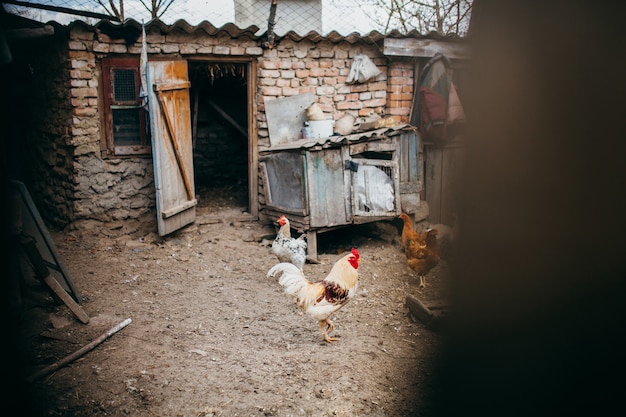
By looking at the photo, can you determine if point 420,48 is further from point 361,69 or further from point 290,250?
point 290,250

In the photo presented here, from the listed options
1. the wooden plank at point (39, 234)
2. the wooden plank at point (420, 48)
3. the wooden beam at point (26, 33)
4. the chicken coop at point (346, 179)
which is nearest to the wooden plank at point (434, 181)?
the chicken coop at point (346, 179)

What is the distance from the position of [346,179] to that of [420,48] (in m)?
2.62

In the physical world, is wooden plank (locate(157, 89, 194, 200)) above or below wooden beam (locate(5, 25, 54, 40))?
below

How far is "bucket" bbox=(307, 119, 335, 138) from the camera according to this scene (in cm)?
734

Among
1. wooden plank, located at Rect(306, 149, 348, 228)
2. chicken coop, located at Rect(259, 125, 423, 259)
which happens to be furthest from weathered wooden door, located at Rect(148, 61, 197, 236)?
wooden plank, located at Rect(306, 149, 348, 228)

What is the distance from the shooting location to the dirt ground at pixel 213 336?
3.32 m

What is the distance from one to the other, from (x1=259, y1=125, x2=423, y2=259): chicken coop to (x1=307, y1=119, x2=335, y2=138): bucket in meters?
0.66

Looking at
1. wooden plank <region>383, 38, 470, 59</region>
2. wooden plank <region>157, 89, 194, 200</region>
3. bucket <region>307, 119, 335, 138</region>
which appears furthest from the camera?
wooden plank <region>383, 38, 470, 59</region>

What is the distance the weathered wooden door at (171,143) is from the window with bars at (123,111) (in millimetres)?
452

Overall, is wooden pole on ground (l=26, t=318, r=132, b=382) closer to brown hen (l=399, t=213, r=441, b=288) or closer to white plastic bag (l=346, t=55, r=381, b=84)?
brown hen (l=399, t=213, r=441, b=288)

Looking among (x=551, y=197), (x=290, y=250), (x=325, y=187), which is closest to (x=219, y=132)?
(x=325, y=187)

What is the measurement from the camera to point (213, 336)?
4484 millimetres

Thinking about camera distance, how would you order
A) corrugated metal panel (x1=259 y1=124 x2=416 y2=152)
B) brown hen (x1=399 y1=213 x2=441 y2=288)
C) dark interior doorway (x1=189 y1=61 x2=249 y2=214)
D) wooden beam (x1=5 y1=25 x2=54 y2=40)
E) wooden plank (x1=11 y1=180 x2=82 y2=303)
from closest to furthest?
wooden plank (x1=11 y1=180 x2=82 y2=303), wooden beam (x1=5 y1=25 x2=54 y2=40), brown hen (x1=399 y1=213 x2=441 y2=288), corrugated metal panel (x1=259 y1=124 x2=416 y2=152), dark interior doorway (x1=189 y1=61 x2=249 y2=214)

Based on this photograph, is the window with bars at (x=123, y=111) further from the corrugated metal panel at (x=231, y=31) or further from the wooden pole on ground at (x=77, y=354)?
the wooden pole on ground at (x=77, y=354)
